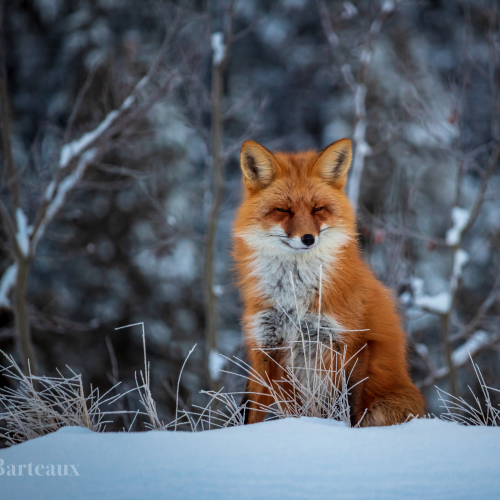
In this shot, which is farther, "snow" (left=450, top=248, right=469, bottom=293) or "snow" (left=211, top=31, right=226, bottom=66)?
"snow" (left=211, top=31, right=226, bottom=66)

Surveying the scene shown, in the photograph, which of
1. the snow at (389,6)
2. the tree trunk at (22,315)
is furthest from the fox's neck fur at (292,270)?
the snow at (389,6)

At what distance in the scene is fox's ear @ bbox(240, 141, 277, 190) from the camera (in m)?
3.35

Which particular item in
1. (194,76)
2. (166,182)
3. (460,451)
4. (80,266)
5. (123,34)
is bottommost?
(80,266)

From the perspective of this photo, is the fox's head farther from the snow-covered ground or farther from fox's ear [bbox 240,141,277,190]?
the snow-covered ground

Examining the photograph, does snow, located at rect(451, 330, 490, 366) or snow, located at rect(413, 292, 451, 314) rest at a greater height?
snow, located at rect(413, 292, 451, 314)

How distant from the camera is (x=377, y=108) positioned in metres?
12.2

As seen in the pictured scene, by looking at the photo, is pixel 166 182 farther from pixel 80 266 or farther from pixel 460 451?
pixel 460 451

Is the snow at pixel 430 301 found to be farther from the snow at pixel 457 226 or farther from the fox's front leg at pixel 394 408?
the fox's front leg at pixel 394 408

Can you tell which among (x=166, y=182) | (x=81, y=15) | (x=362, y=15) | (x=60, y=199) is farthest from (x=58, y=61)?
(x=362, y=15)

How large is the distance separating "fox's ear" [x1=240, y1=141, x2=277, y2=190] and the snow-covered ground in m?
1.66

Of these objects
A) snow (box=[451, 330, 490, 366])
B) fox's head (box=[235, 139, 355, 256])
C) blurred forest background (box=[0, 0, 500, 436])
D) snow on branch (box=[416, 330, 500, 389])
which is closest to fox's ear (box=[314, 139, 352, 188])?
fox's head (box=[235, 139, 355, 256])

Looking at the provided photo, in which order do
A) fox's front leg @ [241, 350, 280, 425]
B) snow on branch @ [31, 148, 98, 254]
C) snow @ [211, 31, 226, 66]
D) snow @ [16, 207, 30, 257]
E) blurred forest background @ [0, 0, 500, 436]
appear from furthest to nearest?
blurred forest background @ [0, 0, 500, 436]
snow @ [211, 31, 226, 66]
snow on branch @ [31, 148, 98, 254]
snow @ [16, 207, 30, 257]
fox's front leg @ [241, 350, 280, 425]

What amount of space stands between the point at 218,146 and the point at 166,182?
112 inches

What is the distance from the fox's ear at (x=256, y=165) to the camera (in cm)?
335
